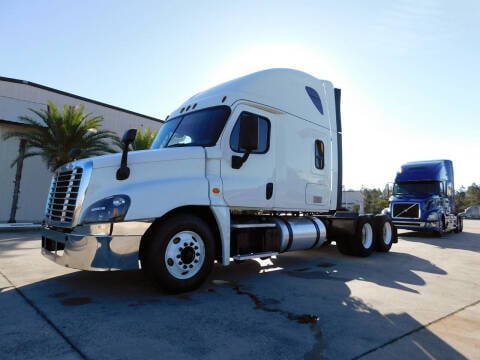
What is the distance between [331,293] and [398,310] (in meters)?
0.93

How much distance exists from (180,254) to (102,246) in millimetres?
996

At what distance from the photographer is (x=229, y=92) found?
564cm

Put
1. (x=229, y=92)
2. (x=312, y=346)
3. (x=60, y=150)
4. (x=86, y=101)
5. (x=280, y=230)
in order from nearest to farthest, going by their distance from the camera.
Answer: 1. (x=312, y=346)
2. (x=229, y=92)
3. (x=280, y=230)
4. (x=60, y=150)
5. (x=86, y=101)

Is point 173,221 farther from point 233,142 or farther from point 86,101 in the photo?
point 86,101

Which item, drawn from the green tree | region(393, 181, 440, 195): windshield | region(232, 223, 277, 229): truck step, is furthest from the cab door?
the green tree

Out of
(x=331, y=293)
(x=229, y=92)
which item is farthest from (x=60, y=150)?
(x=331, y=293)

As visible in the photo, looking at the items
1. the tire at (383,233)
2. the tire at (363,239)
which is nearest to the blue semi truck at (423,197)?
the tire at (383,233)

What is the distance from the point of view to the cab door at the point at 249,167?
522cm

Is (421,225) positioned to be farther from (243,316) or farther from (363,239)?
(243,316)

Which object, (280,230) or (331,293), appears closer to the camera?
Answer: (331,293)

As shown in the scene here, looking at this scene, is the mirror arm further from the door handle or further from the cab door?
the door handle

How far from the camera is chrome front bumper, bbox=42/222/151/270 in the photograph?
4020mm

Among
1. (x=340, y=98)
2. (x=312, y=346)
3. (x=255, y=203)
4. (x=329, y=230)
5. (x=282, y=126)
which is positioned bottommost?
(x=312, y=346)

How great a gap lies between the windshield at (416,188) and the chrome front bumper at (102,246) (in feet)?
47.6
